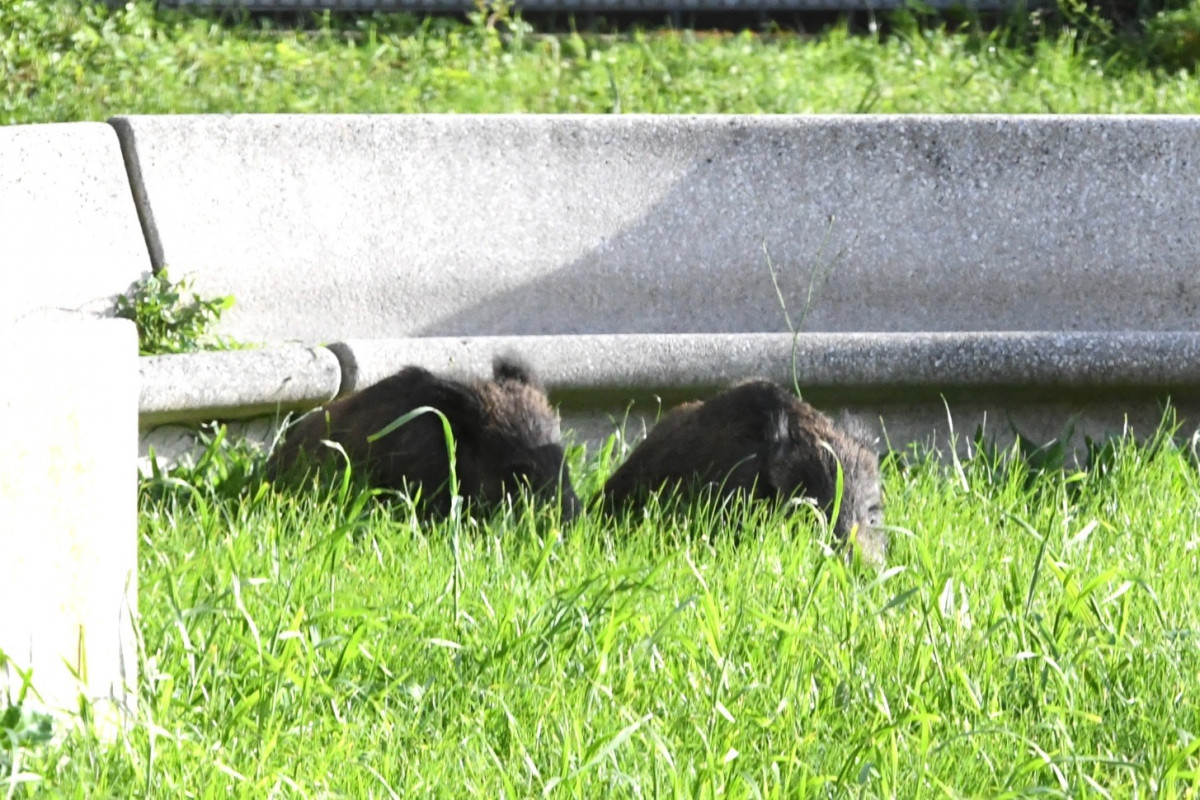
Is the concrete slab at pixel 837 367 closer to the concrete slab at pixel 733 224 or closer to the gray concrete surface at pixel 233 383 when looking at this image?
the gray concrete surface at pixel 233 383

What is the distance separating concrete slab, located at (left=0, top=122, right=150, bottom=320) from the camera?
14.6 feet

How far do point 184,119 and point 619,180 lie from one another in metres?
1.36

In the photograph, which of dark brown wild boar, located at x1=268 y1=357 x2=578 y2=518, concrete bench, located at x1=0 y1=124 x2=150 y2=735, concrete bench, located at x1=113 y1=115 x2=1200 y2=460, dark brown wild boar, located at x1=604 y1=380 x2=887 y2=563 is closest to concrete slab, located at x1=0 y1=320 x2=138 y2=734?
concrete bench, located at x1=0 y1=124 x2=150 y2=735

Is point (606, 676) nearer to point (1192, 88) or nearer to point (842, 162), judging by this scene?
→ point (842, 162)

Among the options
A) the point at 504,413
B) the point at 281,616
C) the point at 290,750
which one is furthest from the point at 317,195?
the point at 290,750

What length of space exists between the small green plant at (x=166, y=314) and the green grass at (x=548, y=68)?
1716mm

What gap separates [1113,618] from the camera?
3.11 m

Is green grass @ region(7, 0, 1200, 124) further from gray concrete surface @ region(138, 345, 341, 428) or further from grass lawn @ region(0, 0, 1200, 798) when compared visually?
grass lawn @ region(0, 0, 1200, 798)

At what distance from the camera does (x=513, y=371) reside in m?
4.16

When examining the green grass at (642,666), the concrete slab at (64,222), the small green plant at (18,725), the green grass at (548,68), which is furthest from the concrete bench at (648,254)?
the small green plant at (18,725)

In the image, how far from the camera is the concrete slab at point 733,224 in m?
5.17

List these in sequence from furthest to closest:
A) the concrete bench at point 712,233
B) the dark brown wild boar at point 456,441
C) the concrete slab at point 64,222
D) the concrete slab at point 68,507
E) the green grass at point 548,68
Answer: the green grass at point 548,68, the concrete bench at point 712,233, the concrete slab at point 64,222, the dark brown wild boar at point 456,441, the concrete slab at point 68,507

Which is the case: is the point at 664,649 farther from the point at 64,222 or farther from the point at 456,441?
the point at 64,222

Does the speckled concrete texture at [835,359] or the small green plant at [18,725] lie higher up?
the small green plant at [18,725]
